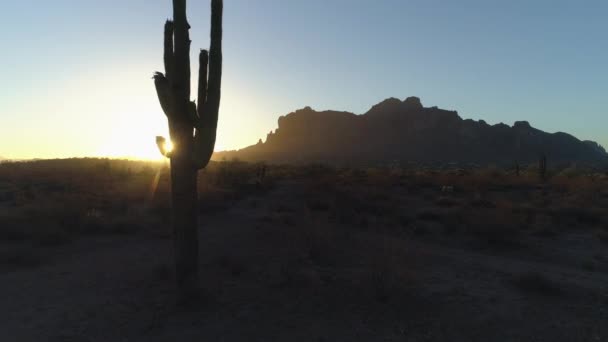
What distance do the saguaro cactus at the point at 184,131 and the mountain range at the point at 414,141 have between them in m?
88.5

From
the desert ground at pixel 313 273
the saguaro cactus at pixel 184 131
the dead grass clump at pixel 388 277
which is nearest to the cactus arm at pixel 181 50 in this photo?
the saguaro cactus at pixel 184 131

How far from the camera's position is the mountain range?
103 meters

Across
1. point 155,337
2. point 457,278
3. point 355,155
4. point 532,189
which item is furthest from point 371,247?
point 355,155

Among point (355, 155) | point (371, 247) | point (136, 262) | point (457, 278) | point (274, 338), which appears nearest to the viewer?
point (274, 338)

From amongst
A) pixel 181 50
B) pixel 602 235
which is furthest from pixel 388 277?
pixel 602 235

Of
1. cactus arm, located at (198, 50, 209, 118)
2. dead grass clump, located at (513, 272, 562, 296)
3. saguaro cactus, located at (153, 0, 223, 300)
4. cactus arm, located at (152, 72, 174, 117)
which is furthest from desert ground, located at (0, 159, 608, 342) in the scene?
cactus arm, located at (198, 50, 209, 118)

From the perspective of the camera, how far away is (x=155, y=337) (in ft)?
20.4

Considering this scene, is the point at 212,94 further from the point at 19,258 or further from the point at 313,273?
the point at 19,258

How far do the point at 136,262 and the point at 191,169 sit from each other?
3.64 meters

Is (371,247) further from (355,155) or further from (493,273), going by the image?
(355,155)

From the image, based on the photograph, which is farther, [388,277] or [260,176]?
[260,176]

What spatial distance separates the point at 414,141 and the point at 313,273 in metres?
105

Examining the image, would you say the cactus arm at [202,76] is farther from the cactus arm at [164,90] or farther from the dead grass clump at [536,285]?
the dead grass clump at [536,285]

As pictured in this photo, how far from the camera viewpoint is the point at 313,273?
27.8 feet
